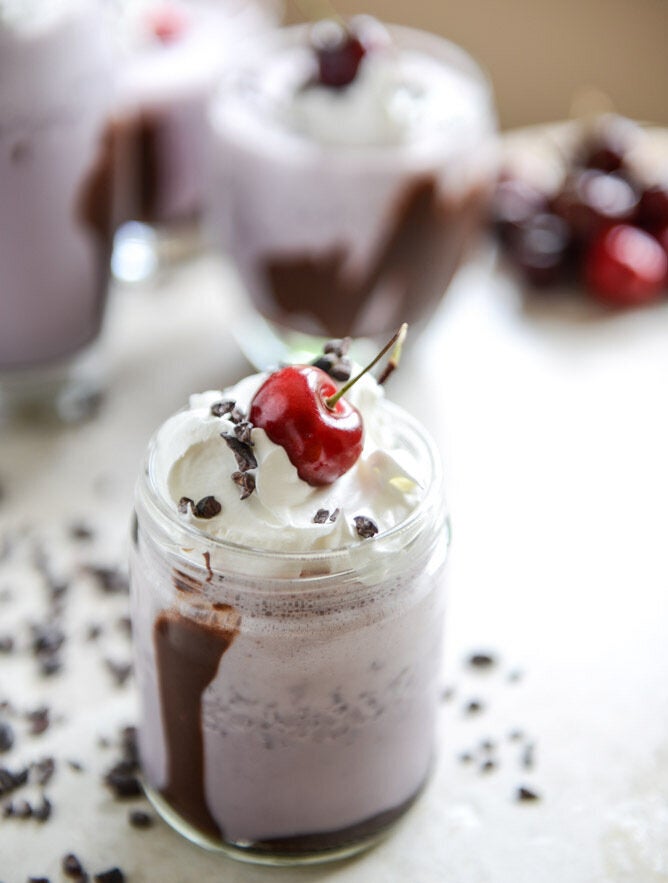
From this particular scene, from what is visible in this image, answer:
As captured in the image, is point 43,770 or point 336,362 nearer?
point 336,362

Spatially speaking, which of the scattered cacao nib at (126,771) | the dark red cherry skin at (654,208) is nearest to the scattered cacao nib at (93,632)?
the scattered cacao nib at (126,771)

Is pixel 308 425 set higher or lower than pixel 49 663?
higher

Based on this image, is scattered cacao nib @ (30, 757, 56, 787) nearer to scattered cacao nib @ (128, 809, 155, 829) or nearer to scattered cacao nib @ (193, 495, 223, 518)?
scattered cacao nib @ (128, 809, 155, 829)

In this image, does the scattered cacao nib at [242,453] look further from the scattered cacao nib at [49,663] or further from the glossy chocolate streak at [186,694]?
the scattered cacao nib at [49,663]

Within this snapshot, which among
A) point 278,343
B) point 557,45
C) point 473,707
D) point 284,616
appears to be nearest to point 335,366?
point 284,616

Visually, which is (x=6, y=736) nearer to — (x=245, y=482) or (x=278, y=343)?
(x=245, y=482)
